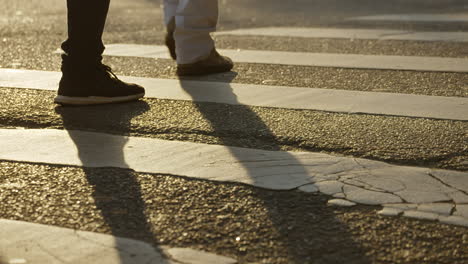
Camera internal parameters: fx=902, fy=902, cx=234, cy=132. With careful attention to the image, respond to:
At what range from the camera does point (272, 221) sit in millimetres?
2123

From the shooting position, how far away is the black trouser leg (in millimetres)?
3445

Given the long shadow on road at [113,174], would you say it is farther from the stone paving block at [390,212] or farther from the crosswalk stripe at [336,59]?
the crosswalk stripe at [336,59]

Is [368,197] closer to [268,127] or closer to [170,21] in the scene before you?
[268,127]

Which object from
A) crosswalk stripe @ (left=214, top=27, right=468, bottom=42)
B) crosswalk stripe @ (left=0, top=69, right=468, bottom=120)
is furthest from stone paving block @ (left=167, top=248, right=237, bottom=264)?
crosswalk stripe @ (left=214, top=27, right=468, bottom=42)

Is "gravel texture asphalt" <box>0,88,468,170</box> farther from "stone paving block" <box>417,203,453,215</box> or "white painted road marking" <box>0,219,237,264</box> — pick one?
"white painted road marking" <box>0,219,237,264</box>

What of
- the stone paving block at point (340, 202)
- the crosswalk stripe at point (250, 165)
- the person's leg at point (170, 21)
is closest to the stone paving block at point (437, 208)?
the crosswalk stripe at point (250, 165)

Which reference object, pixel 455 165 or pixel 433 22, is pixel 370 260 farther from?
pixel 433 22

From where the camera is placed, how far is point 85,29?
3.48 meters

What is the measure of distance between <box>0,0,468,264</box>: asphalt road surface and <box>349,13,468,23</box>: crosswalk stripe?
1.22 metres

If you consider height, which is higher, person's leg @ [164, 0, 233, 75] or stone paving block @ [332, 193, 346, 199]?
stone paving block @ [332, 193, 346, 199]

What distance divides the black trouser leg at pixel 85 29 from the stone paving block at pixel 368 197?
4.99ft

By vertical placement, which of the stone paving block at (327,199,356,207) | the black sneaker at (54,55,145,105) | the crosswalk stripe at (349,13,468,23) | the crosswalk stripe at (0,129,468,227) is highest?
the stone paving block at (327,199,356,207)

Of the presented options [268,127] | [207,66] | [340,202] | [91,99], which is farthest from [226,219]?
[207,66]

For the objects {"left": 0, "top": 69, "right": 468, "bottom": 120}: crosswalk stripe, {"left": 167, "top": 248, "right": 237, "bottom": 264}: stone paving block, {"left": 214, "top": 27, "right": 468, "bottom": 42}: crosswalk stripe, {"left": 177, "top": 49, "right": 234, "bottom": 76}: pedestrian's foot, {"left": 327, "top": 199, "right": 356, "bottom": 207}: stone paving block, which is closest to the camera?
{"left": 167, "top": 248, "right": 237, "bottom": 264}: stone paving block
